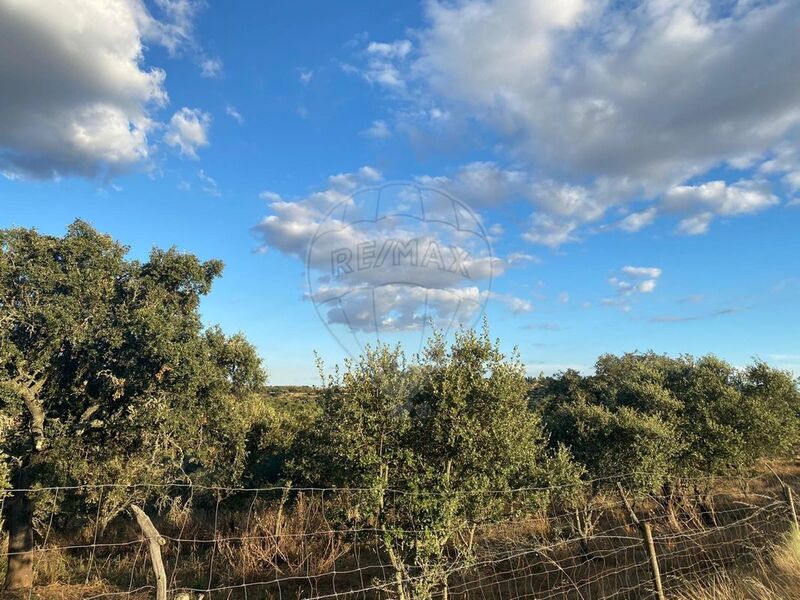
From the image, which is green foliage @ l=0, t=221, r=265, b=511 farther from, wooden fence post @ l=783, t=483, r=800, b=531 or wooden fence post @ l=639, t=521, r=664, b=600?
wooden fence post @ l=783, t=483, r=800, b=531

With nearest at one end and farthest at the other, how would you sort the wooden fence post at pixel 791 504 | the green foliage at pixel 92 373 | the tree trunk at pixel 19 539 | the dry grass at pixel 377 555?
the wooden fence post at pixel 791 504
the dry grass at pixel 377 555
the tree trunk at pixel 19 539
the green foliage at pixel 92 373

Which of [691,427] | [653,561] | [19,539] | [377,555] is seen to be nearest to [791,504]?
[653,561]

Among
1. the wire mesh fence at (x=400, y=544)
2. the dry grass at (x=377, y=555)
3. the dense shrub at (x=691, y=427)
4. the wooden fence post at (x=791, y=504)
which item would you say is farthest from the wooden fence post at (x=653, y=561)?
the dense shrub at (x=691, y=427)

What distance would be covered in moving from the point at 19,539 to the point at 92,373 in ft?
20.6

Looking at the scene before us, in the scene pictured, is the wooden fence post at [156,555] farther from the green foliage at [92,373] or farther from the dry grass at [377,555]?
the green foliage at [92,373]

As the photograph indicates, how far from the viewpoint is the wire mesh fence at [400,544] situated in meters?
11.5

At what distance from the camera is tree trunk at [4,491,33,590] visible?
16703mm

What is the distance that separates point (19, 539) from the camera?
1752 centimetres

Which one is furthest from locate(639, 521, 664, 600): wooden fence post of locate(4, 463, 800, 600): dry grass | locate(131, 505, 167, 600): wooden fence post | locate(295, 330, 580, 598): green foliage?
locate(131, 505, 167, 600): wooden fence post

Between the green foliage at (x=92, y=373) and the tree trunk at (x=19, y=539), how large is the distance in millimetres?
1313

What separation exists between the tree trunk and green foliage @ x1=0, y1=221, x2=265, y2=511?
4.31 ft

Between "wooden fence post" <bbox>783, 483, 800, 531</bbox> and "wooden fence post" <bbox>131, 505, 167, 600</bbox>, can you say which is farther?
"wooden fence post" <bbox>783, 483, 800, 531</bbox>

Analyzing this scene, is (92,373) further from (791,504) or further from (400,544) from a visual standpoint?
(791,504)

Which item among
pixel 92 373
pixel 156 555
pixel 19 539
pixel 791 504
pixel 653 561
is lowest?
pixel 19 539
